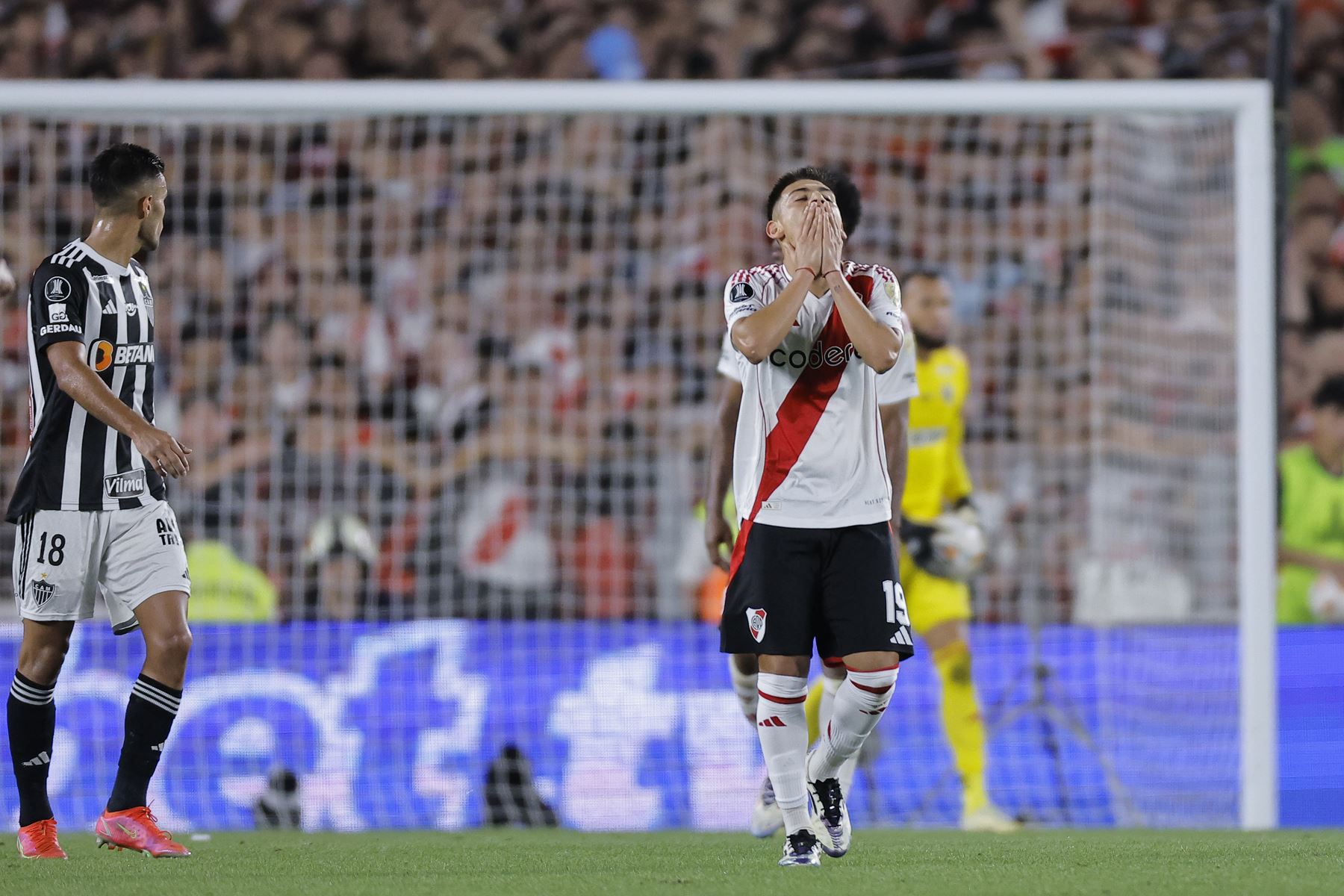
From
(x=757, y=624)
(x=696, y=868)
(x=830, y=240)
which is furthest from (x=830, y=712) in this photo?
(x=830, y=240)

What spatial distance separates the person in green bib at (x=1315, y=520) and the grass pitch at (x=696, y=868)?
285cm

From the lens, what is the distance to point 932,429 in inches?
278

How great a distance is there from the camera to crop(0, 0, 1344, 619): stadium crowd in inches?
332

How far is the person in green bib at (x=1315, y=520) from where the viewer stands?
8883 millimetres

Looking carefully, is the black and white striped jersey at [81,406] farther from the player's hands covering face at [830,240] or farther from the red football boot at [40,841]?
the player's hands covering face at [830,240]

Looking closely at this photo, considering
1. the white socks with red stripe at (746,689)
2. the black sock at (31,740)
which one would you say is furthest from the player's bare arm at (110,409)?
the white socks with red stripe at (746,689)

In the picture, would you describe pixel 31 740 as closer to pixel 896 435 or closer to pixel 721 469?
pixel 721 469

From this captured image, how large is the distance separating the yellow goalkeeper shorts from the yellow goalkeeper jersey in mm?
209

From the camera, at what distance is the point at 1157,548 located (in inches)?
347

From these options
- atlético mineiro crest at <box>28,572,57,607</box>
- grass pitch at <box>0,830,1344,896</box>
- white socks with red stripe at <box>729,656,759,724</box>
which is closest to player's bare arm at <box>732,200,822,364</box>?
grass pitch at <box>0,830,1344,896</box>

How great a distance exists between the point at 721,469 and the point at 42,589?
2045 millimetres

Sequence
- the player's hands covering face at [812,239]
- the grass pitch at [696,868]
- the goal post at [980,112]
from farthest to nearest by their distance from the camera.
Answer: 1. the goal post at [980,112]
2. the player's hands covering face at [812,239]
3. the grass pitch at [696,868]

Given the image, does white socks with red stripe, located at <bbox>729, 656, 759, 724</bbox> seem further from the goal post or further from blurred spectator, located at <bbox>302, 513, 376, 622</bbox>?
blurred spectator, located at <bbox>302, 513, 376, 622</bbox>

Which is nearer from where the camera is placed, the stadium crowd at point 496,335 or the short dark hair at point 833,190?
the short dark hair at point 833,190
